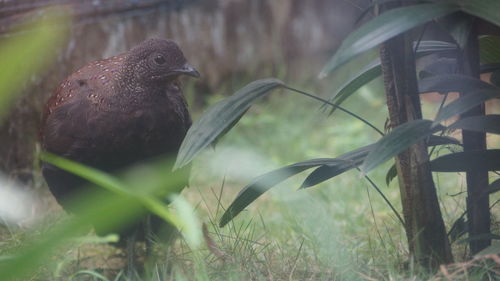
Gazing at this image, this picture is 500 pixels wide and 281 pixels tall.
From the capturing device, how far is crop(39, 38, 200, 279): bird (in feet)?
8.84

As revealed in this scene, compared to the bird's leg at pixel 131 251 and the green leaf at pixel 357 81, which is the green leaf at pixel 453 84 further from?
the bird's leg at pixel 131 251

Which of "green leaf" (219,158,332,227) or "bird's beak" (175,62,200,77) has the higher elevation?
"bird's beak" (175,62,200,77)

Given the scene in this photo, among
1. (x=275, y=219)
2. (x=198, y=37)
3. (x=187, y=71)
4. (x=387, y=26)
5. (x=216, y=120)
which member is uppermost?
(x=198, y=37)

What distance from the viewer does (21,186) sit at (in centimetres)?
387

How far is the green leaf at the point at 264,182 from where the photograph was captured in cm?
215

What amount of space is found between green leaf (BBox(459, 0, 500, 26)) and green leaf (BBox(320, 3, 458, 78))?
0.03 meters

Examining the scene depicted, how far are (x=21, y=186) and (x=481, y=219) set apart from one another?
101 inches

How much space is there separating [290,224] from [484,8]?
1.77 meters

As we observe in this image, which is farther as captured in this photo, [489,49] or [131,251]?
[131,251]

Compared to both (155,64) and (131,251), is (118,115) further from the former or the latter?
(131,251)

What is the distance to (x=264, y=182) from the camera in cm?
215

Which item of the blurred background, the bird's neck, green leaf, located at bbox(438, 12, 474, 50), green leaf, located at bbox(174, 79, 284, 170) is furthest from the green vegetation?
the blurred background

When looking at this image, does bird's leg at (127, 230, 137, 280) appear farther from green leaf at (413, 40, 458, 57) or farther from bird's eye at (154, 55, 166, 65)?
green leaf at (413, 40, 458, 57)

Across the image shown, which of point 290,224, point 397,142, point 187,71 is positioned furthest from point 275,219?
point 397,142
